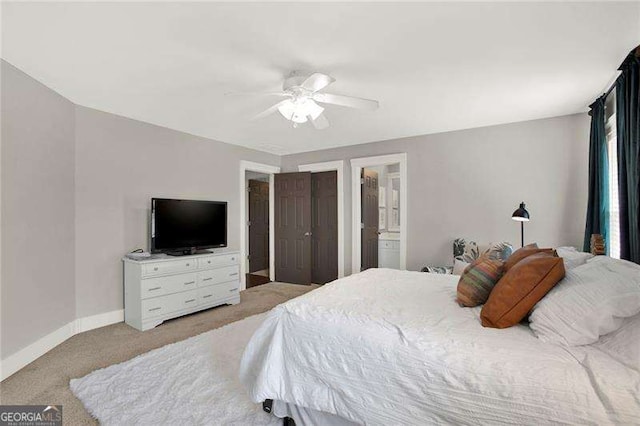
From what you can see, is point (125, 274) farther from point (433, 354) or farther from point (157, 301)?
point (433, 354)

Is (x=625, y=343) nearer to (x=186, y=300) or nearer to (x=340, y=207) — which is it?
(x=186, y=300)

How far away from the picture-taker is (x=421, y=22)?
1848 mm

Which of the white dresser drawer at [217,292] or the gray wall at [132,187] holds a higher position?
the gray wall at [132,187]

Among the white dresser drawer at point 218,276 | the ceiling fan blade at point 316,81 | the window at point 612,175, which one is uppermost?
the ceiling fan blade at point 316,81

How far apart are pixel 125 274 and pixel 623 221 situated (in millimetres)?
4796

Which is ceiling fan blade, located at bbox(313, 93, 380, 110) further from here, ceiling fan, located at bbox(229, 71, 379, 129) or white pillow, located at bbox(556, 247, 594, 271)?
white pillow, located at bbox(556, 247, 594, 271)

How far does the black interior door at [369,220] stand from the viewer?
5.34 meters

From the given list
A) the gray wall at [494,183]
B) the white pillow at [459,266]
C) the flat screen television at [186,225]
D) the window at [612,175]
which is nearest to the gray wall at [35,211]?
the flat screen television at [186,225]

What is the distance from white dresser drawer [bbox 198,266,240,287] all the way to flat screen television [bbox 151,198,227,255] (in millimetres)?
354

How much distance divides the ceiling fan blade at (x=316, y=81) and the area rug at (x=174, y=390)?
224 centimetres

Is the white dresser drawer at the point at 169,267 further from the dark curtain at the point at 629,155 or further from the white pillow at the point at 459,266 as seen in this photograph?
the dark curtain at the point at 629,155

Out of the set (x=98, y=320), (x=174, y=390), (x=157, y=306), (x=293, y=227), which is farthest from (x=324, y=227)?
(x=174, y=390)

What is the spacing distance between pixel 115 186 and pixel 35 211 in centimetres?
94

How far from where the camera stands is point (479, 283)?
183 centimetres
